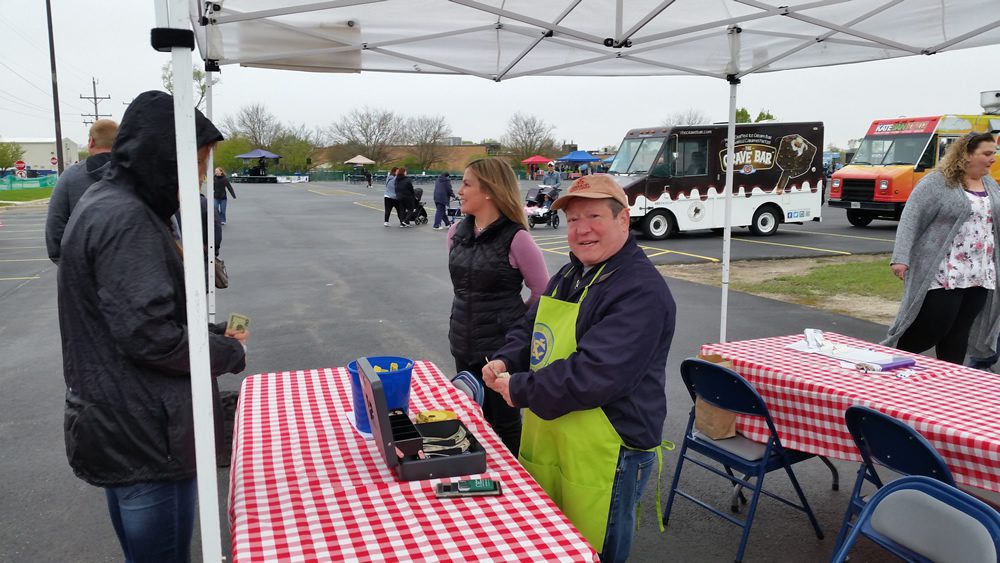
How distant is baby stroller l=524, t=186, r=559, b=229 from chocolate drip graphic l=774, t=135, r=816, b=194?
579 cm

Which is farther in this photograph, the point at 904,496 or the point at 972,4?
the point at 972,4

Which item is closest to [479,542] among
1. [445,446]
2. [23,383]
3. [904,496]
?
[445,446]

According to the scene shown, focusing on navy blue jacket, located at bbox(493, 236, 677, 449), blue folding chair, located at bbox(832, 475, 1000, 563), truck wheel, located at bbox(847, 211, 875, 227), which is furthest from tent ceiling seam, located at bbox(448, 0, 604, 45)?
truck wheel, located at bbox(847, 211, 875, 227)

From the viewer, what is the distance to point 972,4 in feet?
15.0

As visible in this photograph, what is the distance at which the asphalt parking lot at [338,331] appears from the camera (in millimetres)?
3438

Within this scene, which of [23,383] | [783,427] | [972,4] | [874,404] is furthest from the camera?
[23,383]

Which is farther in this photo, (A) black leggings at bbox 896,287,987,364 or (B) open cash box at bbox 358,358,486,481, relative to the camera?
(A) black leggings at bbox 896,287,987,364

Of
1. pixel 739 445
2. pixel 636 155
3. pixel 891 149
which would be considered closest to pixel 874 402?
pixel 739 445

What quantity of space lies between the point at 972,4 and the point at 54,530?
20.7 feet

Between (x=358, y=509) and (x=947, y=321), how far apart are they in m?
4.50

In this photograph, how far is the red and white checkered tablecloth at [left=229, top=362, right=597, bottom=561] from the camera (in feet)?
5.64

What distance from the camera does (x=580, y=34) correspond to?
4473 millimetres

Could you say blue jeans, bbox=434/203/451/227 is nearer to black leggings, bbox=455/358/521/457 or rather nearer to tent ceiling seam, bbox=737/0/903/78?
tent ceiling seam, bbox=737/0/903/78

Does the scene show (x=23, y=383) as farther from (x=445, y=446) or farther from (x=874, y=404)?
(x=874, y=404)
